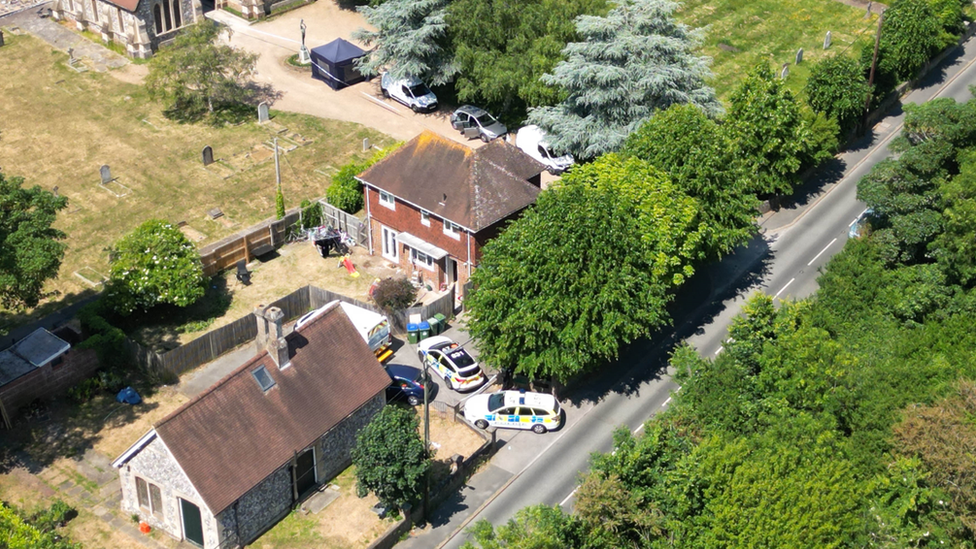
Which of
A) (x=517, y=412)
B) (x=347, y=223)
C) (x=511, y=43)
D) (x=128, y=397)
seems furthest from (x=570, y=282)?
(x=511, y=43)

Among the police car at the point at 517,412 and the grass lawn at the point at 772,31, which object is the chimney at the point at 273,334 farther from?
the grass lawn at the point at 772,31

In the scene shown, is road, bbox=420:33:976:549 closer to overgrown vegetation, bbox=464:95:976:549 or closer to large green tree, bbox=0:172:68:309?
overgrown vegetation, bbox=464:95:976:549

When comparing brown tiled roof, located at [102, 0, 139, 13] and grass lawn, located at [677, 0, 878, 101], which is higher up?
brown tiled roof, located at [102, 0, 139, 13]

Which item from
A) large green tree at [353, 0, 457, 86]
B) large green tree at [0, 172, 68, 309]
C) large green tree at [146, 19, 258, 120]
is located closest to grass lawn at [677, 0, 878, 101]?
large green tree at [353, 0, 457, 86]

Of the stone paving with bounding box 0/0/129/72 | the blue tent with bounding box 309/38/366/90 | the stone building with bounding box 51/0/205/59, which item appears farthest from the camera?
the stone paving with bounding box 0/0/129/72

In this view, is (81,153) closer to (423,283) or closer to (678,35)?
(423,283)
